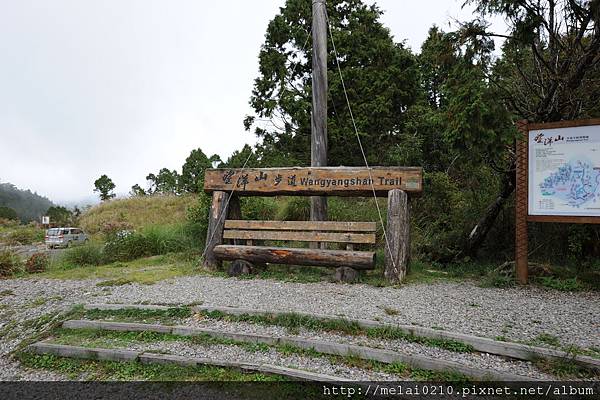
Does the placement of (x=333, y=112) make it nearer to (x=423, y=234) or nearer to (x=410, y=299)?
(x=423, y=234)

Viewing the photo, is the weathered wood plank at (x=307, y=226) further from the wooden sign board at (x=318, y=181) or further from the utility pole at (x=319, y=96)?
the utility pole at (x=319, y=96)

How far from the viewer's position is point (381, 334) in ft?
12.5

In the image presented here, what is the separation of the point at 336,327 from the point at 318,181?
126 inches

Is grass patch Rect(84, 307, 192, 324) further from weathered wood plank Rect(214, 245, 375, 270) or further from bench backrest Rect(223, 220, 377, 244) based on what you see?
bench backrest Rect(223, 220, 377, 244)

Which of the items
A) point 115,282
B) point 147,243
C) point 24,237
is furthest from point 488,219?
point 24,237

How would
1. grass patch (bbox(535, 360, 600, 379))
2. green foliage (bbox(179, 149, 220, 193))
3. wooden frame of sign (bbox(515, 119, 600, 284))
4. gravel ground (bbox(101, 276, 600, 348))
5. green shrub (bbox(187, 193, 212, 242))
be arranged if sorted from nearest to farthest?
1. grass patch (bbox(535, 360, 600, 379))
2. gravel ground (bbox(101, 276, 600, 348))
3. wooden frame of sign (bbox(515, 119, 600, 284))
4. green shrub (bbox(187, 193, 212, 242))
5. green foliage (bbox(179, 149, 220, 193))

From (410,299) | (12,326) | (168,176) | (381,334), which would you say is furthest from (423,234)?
(168,176)

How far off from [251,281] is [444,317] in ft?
10.8

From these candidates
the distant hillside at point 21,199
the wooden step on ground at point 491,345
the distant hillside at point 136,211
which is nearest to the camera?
the wooden step on ground at point 491,345

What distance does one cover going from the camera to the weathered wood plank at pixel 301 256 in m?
6.19

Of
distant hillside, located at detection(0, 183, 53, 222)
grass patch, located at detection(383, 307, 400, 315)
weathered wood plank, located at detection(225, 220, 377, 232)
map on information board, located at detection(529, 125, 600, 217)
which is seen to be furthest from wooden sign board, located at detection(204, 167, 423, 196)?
distant hillside, located at detection(0, 183, 53, 222)

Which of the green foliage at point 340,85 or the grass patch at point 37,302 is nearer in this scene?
the grass patch at point 37,302

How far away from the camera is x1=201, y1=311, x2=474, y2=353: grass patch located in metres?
3.58

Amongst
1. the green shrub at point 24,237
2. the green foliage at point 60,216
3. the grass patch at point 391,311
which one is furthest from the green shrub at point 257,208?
the green foliage at point 60,216
